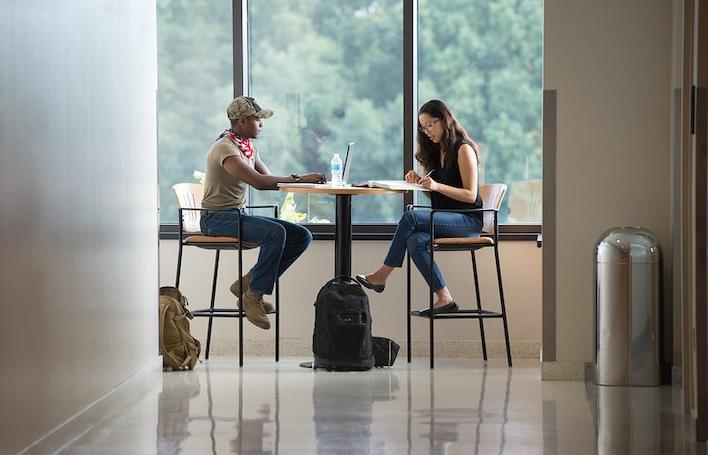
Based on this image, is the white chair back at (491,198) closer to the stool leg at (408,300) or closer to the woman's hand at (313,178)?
the stool leg at (408,300)

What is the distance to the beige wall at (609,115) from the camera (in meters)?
5.64

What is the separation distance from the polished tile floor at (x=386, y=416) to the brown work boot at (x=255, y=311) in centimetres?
41

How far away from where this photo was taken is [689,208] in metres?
4.28

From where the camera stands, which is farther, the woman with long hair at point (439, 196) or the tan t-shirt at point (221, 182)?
the tan t-shirt at point (221, 182)

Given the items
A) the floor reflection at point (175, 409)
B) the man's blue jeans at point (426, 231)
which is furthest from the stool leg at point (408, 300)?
the floor reflection at point (175, 409)

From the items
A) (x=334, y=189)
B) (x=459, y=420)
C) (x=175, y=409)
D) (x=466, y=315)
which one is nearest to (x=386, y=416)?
(x=459, y=420)

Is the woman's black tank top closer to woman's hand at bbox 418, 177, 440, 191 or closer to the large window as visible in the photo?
woman's hand at bbox 418, 177, 440, 191

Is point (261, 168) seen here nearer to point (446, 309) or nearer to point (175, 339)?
point (175, 339)

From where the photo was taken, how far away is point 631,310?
5.43 m

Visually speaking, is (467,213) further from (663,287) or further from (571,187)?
(663,287)

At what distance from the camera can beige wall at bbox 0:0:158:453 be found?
11.4 feet

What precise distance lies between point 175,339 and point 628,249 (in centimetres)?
242

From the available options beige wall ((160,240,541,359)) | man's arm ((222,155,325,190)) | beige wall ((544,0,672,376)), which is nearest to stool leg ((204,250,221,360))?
beige wall ((160,240,541,359))

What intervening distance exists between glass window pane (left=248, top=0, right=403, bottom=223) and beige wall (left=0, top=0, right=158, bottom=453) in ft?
5.05
